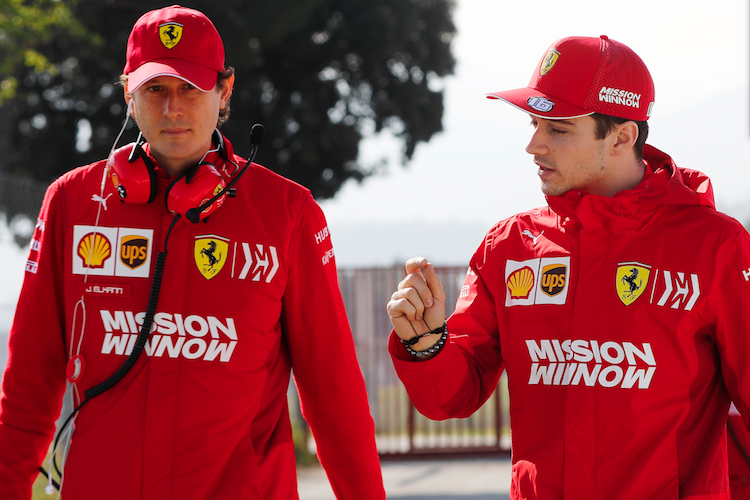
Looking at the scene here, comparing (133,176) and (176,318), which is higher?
(133,176)

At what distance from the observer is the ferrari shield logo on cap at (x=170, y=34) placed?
262 centimetres

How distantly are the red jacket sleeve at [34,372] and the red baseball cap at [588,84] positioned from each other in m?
1.53

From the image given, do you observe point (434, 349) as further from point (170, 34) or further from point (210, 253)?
point (170, 34)

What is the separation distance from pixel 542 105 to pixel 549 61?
19 cm

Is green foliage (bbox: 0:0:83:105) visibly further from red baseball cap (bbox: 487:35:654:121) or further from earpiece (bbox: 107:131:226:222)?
red baseball cap (bbox: 487:35:654:121)

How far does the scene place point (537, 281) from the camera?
8.32 ft

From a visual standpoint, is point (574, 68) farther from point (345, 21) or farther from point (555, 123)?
point (345, 21)

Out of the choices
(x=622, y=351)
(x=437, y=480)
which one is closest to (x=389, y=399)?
(x=437, y=480)

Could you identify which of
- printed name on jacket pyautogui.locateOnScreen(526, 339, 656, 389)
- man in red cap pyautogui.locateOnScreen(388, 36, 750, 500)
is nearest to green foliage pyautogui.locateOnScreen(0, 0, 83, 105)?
man in red cap pyautogui.locateOnScreen(388, 36, 750, 500)

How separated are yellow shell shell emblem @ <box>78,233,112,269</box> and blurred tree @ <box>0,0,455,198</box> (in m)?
14.4

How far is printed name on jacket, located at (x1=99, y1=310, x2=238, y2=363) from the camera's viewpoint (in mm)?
2422

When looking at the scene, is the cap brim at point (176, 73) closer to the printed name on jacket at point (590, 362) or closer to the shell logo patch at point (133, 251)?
the shell logo patch at point (133, 251)

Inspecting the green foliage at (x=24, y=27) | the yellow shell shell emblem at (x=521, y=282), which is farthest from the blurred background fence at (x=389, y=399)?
the yellow shell shell emblem at (x=521, y=282)

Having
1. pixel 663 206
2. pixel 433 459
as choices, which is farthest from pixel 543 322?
pixel 433 459
